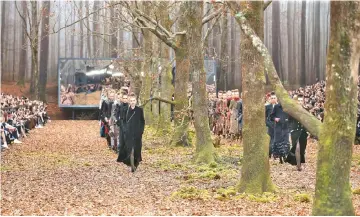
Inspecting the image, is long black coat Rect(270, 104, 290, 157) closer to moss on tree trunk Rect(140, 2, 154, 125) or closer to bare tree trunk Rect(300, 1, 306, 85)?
moss on tree trunk Rect(140, 2, 154, 125)

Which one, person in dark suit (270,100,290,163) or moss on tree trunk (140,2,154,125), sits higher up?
moss on tree trunk (140,2,154,125)

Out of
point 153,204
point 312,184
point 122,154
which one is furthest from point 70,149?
point 153,204

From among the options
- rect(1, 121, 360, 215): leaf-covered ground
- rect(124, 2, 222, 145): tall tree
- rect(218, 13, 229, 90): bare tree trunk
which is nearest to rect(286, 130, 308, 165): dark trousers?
rect(1, 121, 360, 215): leaf-covered ground

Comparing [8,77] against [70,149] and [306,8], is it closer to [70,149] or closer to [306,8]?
[306,8]

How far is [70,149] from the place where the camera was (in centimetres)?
2270

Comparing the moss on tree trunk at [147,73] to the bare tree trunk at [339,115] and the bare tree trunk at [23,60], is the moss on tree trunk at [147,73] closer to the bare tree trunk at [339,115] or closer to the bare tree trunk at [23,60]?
the bare tree trunk at [23,60]

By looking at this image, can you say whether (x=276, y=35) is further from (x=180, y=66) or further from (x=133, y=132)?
(x=133, y=132)

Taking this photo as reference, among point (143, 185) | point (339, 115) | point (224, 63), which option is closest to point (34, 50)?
point (224, 63)

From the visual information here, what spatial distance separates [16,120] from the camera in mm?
25625

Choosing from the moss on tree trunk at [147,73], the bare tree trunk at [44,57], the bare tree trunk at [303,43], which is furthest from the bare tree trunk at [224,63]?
the moss on tree trunk at [147,73]

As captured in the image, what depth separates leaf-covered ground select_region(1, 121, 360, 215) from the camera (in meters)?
11.0

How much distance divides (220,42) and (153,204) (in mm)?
32308

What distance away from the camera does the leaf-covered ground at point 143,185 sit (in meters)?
11.0

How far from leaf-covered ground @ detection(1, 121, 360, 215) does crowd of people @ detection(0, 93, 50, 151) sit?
87 centimetres
